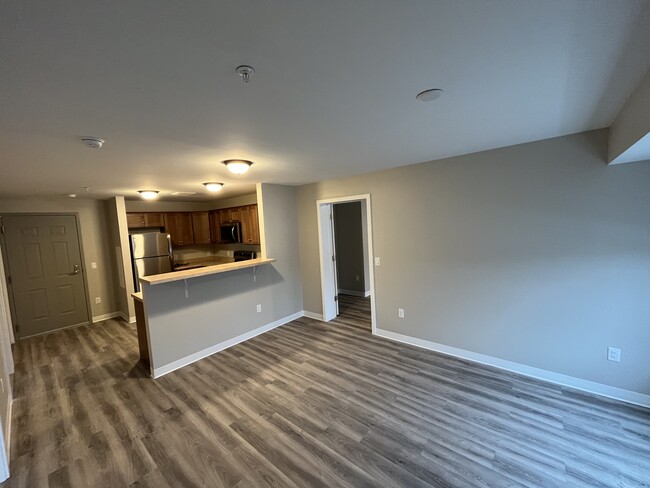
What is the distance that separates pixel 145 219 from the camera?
18.0ft

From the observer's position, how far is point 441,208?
10.8 ft

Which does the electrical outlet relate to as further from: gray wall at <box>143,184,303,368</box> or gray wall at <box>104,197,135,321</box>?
gray wall at <box>104,197,135,321</box>

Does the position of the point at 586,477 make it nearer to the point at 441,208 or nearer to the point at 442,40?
the point at 441,208

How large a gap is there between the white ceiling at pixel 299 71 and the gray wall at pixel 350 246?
3.90m

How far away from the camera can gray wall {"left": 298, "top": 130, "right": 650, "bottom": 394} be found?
2.33 metres

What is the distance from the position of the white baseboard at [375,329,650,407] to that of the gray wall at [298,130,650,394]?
0.18 feet

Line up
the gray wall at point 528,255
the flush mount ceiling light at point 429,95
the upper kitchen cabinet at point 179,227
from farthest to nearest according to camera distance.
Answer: the upper kitchen cabinet at point 179,227 < the gray wall at point 528,255 < the flush mount ceiling light at point 429,95

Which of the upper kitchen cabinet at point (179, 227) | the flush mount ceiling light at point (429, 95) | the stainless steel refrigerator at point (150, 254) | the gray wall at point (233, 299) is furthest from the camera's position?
the upper kitchen cabinet at point (179, 227)

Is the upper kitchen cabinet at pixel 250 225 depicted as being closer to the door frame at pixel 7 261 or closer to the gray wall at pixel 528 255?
the gray wall at pixel 528 255

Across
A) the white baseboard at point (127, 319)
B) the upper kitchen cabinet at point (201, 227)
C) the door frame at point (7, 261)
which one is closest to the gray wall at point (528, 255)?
the upper kitchen cabinet at point (201, 227)

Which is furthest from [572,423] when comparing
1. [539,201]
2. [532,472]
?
[539,201]

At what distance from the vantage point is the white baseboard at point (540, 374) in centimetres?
237

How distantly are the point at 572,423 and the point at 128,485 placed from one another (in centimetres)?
335

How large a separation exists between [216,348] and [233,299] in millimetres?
699
